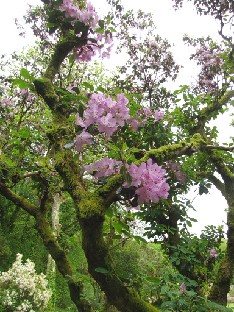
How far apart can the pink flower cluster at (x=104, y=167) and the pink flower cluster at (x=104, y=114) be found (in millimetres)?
134

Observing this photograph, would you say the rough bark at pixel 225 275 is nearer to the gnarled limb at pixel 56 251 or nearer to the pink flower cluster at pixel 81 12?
the gnarled limb at pixel 56 251

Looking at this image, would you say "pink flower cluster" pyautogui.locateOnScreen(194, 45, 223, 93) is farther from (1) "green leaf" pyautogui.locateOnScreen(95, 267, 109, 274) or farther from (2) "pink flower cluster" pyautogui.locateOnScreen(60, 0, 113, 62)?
(1) "green leaf" pyautogui.locateOnScreen(95, 267, 109, 274)

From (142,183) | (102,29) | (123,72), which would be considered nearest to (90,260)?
(142,183)

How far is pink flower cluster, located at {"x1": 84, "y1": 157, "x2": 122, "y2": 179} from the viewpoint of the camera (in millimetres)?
1584

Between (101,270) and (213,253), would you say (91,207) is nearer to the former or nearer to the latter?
(101,270)

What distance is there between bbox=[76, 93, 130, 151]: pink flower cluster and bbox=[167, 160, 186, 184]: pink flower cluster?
7.97ft

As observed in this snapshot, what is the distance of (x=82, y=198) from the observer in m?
1.55

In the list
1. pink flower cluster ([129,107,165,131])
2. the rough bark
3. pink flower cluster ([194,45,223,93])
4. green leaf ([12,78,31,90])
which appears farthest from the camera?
pink flower cluster ([194,45,223,93])

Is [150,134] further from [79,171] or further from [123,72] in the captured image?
[123,72]

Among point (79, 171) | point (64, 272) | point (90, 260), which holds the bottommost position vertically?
point (90, 260)

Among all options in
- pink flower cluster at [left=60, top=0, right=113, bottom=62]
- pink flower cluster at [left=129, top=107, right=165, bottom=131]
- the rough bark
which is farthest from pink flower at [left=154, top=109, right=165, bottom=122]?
the rough bark

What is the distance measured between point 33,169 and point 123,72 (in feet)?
17.7

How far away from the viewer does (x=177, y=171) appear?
407cm

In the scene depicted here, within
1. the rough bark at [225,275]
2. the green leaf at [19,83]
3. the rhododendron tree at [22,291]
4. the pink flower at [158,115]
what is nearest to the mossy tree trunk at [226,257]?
the rough bark at [225,275]
